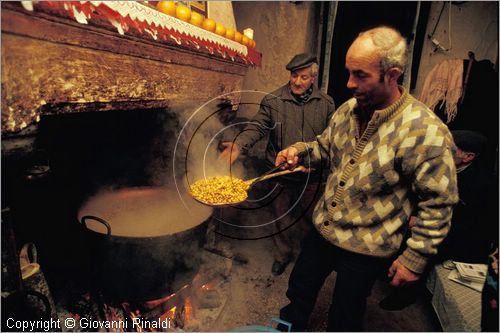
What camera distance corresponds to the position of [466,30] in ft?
16.7

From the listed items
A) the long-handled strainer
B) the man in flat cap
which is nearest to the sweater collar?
the long-handled strainer

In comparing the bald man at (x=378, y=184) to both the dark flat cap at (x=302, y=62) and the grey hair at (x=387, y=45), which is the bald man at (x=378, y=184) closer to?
the grey hair at (x=387, y=45)

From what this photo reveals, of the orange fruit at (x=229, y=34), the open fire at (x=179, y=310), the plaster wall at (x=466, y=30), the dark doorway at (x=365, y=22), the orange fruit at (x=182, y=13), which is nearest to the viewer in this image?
the orange fruit at (x=182, y=13)

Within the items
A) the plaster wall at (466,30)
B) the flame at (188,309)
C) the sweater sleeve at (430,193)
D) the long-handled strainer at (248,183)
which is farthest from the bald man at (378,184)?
the plaster wall at (466,30)

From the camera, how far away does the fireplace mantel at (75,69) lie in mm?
1861

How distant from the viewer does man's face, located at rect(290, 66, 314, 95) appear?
13.7ft

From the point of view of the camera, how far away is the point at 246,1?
614 cm

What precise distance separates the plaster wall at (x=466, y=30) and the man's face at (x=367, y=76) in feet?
14.2

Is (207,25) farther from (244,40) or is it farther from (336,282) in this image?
(336,282)

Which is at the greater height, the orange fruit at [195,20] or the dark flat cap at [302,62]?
the orange fruit at [195,20]

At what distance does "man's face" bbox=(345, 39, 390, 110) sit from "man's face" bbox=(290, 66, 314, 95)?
6.94ft

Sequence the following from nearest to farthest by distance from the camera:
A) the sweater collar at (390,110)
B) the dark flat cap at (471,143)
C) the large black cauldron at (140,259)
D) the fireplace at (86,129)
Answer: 1. the fireplace at (86,129)
2. the sweater collar at (390,110)
3. the large black cauldron at (140,259)
4. the dark flat cap at (471,143)

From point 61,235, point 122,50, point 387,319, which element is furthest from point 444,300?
point 61,235

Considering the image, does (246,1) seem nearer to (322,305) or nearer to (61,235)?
(61,235)
